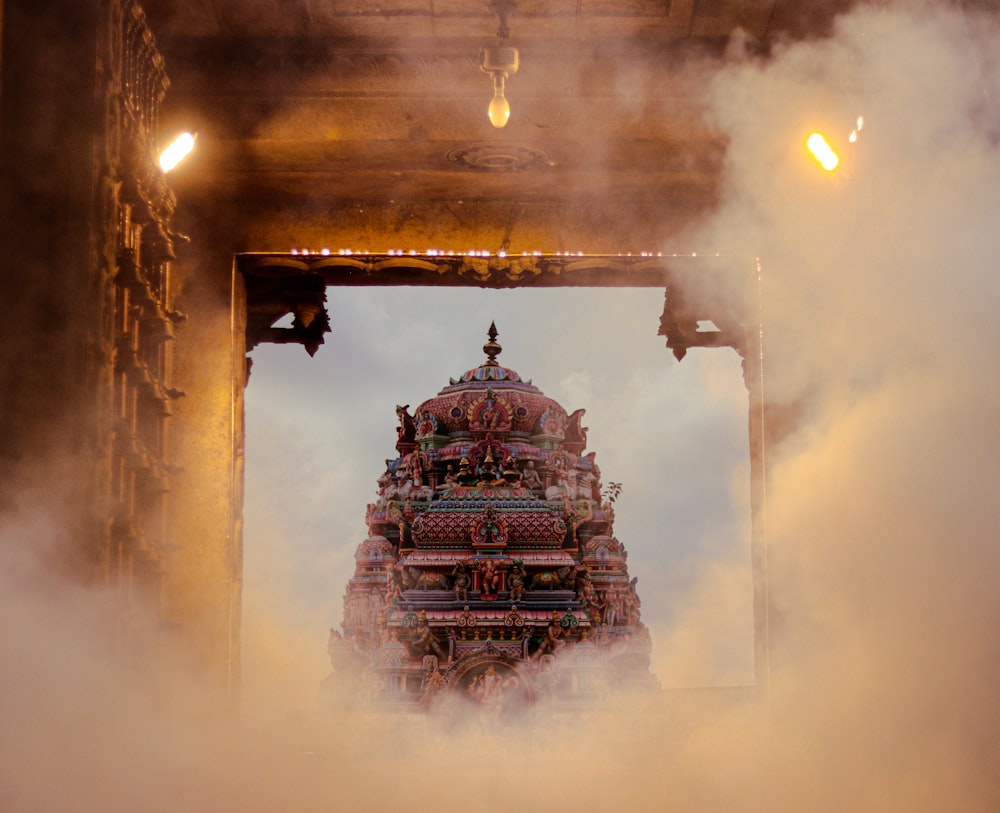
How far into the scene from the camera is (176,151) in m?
6.26

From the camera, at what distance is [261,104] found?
21.5 ft

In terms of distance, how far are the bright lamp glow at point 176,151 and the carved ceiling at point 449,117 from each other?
0.17 meters

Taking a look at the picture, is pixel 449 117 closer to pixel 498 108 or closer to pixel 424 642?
pixel 498 108

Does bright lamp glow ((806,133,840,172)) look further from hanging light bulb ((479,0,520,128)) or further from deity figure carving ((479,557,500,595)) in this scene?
deity figure carving ((479,557,500,595))

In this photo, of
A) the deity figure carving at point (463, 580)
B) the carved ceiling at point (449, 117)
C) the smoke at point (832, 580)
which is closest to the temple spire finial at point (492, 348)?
the deity figure carving at point (463, 580)

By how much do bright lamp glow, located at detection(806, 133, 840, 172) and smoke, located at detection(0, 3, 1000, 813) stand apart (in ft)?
0.21

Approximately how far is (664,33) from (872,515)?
2692 mm

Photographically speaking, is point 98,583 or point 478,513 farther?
point 478,513

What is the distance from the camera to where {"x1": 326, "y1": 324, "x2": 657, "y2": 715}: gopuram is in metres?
16.0

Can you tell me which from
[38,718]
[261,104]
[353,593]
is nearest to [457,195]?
[261,104]

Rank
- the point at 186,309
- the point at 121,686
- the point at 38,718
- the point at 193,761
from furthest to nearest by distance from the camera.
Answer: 1. the point at 186,309
2. the point at 193,761
3. the point at 121,686
4. the point at 38,718

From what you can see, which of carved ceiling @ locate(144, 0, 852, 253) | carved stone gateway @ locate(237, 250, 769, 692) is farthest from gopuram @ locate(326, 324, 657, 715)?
carved ceiling @ locate(144, 0, 852, 253)

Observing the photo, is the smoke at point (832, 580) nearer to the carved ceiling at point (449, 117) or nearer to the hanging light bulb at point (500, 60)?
the carved ceiling at point (449, 117)

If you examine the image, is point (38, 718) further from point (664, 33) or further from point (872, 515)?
point (664, 33)
